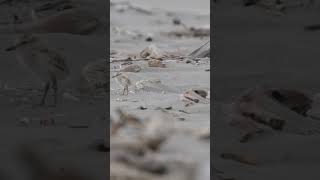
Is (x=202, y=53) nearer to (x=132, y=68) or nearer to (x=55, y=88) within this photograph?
(x=132, y=68)

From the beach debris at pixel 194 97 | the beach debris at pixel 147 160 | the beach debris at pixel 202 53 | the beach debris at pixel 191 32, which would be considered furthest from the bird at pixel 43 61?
the beach debris at pixel 191 32

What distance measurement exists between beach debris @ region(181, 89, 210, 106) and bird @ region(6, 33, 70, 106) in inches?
19.0

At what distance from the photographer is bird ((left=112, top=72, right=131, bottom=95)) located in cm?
314

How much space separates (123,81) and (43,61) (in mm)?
437

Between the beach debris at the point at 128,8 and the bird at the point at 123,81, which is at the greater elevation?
the beach debris at the point at 128,8

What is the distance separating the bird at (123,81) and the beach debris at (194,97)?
0.25 metres

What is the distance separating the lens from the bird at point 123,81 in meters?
3.14

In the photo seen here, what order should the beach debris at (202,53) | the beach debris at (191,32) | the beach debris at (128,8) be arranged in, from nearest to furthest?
the beach debris at (202,53) → the beach debris at (191,32) → the beach debris at (128,8)

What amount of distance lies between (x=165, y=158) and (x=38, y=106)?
3.51ft

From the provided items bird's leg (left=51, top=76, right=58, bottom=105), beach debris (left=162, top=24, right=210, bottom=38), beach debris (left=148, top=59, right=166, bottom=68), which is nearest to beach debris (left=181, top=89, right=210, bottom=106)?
bird's leg (left=51, top=76, right=58, bottom=105)
